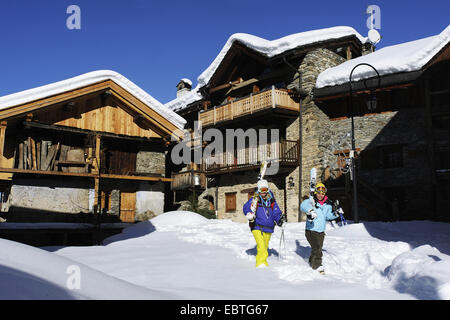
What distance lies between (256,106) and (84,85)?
362 inches

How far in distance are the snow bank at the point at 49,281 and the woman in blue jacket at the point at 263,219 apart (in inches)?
111

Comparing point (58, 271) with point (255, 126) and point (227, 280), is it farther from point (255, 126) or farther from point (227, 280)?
point (255, 126)

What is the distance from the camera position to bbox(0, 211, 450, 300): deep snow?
3965mm

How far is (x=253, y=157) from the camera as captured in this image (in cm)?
2147

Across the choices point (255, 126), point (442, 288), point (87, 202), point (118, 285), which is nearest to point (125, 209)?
point (87, 202)

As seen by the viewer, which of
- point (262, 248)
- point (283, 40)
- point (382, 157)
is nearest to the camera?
point (262, 248)

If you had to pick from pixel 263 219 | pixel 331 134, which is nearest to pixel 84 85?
pixel 263 219

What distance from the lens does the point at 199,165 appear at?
2509cm

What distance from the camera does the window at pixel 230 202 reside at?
74.2ft

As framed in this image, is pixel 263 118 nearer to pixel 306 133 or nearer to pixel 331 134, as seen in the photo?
pixel 306 133

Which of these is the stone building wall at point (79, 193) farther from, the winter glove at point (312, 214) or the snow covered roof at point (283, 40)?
the winter glove at point (312, 214)

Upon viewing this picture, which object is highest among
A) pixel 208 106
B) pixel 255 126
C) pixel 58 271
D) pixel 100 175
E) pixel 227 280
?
pixel 208 106

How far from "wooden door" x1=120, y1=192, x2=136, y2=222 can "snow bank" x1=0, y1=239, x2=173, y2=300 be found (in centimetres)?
1104

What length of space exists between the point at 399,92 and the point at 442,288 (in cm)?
1499
